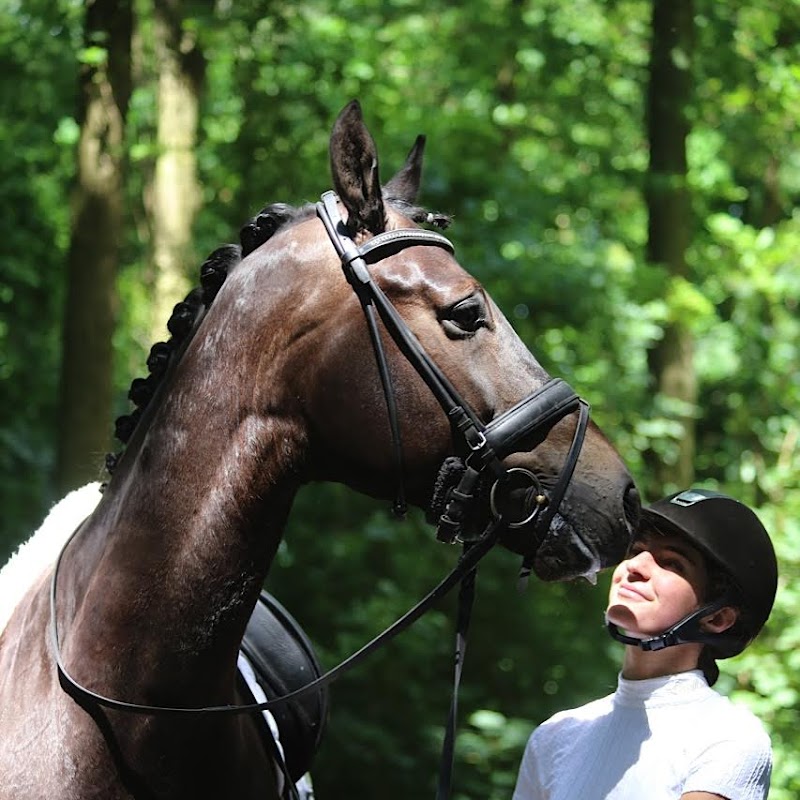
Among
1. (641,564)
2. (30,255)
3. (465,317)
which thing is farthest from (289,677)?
(30,255)

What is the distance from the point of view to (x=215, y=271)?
2.84 metres

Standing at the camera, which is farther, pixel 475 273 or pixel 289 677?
pixel 475 273

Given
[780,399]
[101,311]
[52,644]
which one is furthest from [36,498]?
[52,644]

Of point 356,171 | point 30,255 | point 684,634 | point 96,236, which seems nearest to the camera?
point 356,171

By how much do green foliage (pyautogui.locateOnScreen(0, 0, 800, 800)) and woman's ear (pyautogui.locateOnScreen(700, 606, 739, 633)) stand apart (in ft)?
17.2

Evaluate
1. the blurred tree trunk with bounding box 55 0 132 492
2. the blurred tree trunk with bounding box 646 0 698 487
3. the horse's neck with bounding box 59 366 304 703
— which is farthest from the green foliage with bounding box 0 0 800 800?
the horse's neck with bounding box 59 366 304 703

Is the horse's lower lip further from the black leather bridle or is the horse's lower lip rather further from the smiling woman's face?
the smiling woman's face

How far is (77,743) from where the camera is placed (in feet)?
8.45

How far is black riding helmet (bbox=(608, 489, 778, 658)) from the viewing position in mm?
2826

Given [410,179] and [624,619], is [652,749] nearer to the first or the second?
[624,619]

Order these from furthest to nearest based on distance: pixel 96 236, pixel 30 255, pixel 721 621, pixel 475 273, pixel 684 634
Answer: pixel 30 255, pixel 475 273, pixel 96 236, pixel 721 621, pixel 684 634

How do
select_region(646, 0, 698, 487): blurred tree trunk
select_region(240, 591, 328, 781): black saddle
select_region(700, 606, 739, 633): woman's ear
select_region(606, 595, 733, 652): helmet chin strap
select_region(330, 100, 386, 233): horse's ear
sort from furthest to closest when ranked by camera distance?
select_region(646, 0, 698, 487): blurred tree trunk < select_region(240, 591, 328, 781): black saddle < select_region(700, 606, 739, 633): woman's ear < select_region(606, 595, 733, 652): helmet chin strap < select_region(330, 100, 386, 233): horse's ear

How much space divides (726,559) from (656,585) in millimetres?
170

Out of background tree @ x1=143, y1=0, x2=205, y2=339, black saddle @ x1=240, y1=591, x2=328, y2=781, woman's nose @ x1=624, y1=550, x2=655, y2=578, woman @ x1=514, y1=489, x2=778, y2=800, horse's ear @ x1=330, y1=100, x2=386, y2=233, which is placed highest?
horse's ear @ x1=330, y1=100, x2=386, y2=233
